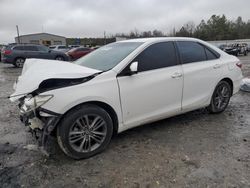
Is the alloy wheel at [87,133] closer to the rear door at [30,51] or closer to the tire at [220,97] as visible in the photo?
the tire at [220,97]

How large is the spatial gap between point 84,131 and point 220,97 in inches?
120

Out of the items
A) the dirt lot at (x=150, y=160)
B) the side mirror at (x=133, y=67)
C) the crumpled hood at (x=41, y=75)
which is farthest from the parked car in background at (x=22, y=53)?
the side mirror at (x=133, y=67)

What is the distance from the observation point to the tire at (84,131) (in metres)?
3.06

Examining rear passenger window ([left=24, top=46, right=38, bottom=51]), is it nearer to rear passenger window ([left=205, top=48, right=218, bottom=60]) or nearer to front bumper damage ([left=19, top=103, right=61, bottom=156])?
rear passenger window ([left=205, top=48, right=218, bottom=60])

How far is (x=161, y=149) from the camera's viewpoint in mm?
3514

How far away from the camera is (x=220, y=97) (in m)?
4.95

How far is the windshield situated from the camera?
3.70 metres

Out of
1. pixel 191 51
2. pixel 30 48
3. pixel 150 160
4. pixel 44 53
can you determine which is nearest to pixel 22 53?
pixel 30 48

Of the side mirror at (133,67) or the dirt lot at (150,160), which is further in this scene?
the side mirror at (133,67)

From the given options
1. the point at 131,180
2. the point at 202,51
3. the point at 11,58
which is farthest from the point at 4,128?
the point at 11,58

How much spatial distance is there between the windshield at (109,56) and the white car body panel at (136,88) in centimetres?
16

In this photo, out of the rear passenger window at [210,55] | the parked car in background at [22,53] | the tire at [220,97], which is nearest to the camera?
the rear passenger window at [210,55]

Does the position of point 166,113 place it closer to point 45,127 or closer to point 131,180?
point 131,180

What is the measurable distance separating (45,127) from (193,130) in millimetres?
2486
